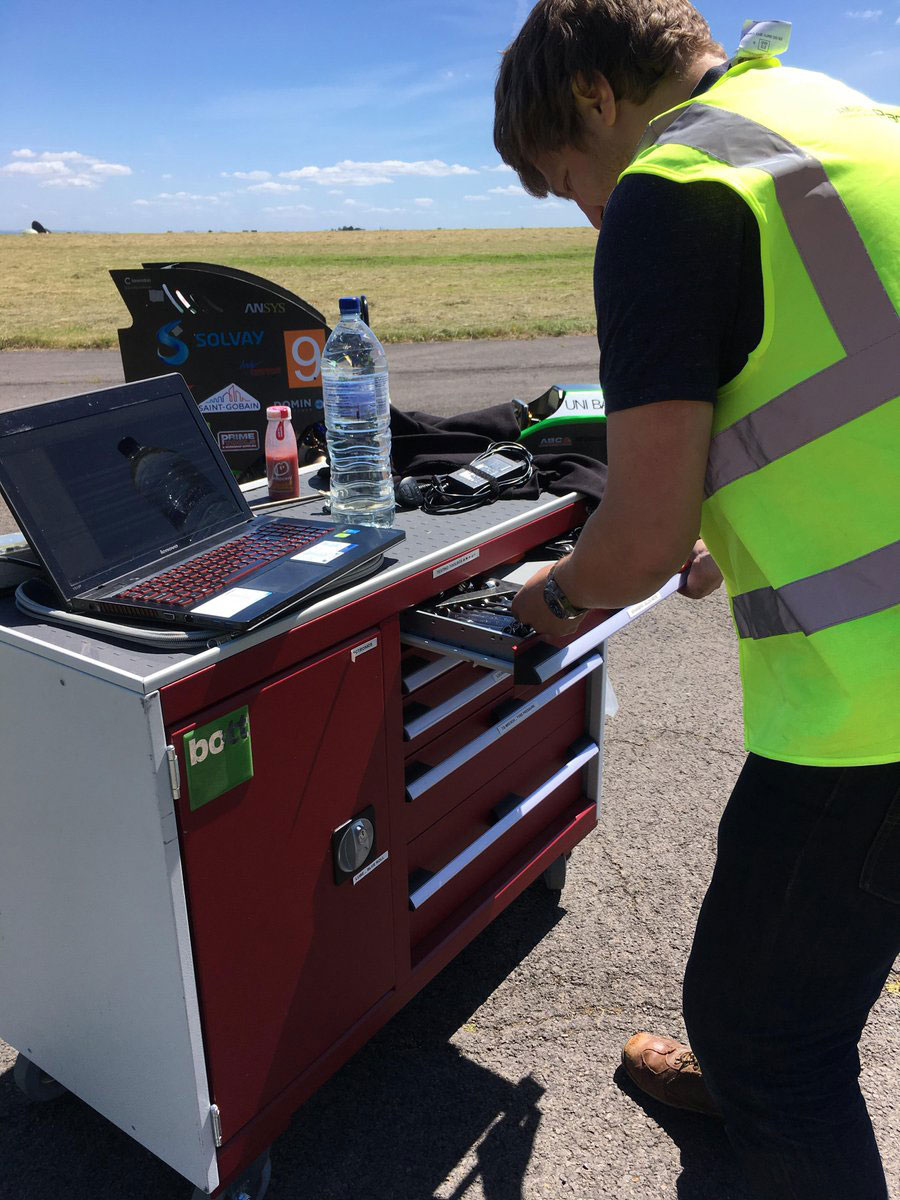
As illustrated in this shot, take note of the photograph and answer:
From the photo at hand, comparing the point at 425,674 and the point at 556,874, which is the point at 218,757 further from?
the point at 556,874

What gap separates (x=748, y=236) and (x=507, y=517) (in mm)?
1139

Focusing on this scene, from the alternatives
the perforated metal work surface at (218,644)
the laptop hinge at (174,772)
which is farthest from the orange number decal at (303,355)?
the laptop hinge at (174,772)

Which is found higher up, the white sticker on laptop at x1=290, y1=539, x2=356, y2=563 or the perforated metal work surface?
the white sticker on laptop at x1=290, y1=539, x2=356, y2=563

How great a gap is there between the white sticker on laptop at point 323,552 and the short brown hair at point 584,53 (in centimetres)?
79

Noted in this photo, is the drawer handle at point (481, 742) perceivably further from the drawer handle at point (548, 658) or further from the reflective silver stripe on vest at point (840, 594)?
the reflective silver stripe on vest at point (840, 594)

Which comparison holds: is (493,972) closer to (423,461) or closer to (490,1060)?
(490,1060)

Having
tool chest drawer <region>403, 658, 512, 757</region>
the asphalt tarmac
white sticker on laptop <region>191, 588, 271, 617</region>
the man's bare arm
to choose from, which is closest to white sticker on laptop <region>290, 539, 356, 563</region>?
white sticker on laptop <region>191, 588, 271, 617</region>

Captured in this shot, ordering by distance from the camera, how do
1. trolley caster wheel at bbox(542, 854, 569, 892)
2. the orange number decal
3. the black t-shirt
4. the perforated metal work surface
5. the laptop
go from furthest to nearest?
the orange number decal < trolley caster wheel at bbox(542, 854, 569, 892) < the laptop < the perforated metal work surface < the black t-shirt

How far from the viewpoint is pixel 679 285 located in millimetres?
1135

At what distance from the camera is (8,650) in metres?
1.58

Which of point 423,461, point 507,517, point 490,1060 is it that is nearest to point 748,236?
point 507,517

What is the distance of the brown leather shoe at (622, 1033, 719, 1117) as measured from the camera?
2115mm

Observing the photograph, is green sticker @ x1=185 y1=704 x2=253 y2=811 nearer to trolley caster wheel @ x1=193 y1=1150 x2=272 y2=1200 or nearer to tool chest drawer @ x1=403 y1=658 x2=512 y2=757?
tool chest drawer @ x1=403 y1=658 x2=512 y2=757

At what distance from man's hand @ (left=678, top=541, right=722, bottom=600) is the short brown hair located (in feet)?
3.39
